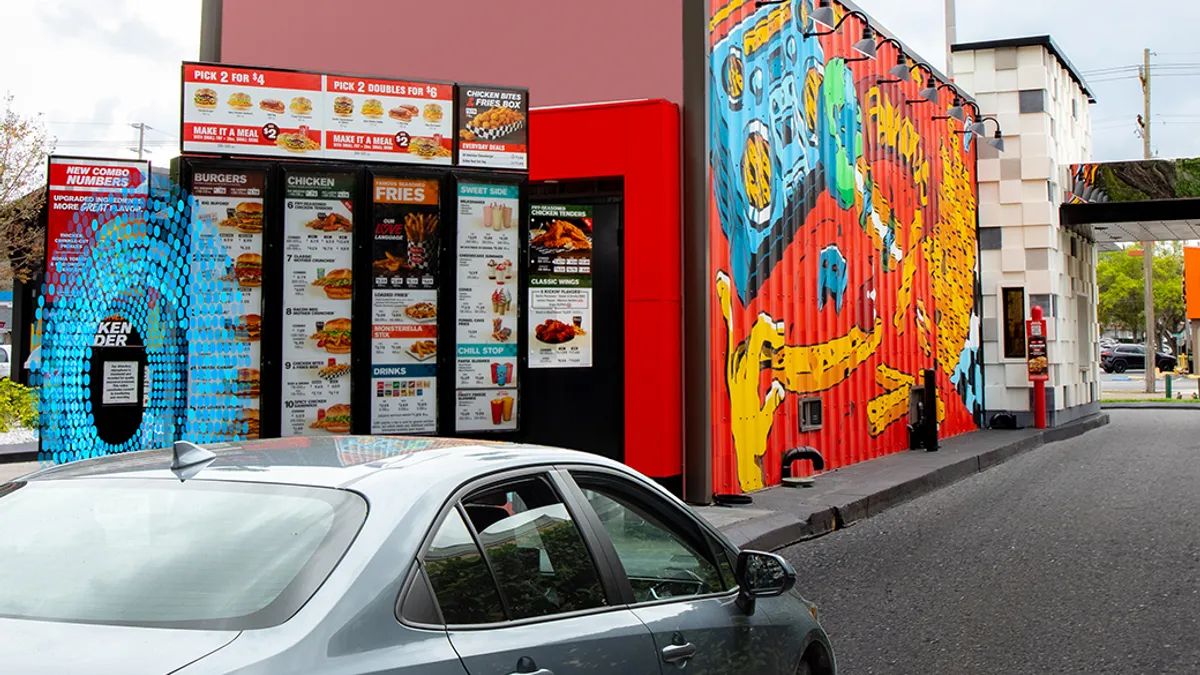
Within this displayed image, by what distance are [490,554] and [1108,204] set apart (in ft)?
69.4

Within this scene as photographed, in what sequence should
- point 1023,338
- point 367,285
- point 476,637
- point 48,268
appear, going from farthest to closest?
point 1023,338 → point 367,285 → point 48,268 → point 476,637

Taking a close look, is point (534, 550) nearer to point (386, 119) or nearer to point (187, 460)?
point (187, 460)

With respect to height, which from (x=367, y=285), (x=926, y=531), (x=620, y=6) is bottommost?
(x=926, y=531)

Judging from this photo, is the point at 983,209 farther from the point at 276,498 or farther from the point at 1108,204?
the point at 276,498

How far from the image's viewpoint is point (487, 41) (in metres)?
12.3

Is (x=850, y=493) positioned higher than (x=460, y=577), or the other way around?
(x=460, y=577)

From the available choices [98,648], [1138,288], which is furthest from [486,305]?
[1138,288]

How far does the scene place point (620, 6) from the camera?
11.3m

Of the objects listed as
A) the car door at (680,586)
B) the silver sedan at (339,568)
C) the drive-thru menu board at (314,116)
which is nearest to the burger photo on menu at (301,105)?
the drive-thru menu board at (314,116)

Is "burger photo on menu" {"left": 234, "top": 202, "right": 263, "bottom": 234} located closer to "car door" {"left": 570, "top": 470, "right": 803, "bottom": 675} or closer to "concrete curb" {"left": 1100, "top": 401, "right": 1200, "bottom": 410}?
"car door" {"left": 570, "top": 470, "right": 803, "bottom": 675}

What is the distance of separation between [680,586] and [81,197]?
6.18m

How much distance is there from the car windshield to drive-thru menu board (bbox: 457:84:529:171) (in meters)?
6.45

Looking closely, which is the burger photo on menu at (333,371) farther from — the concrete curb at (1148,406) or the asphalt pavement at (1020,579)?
the concrete curb at (1148,406)

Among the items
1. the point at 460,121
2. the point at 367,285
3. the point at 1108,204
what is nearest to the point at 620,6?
the point at 460,121
